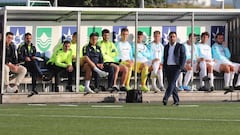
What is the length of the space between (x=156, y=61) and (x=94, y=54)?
7.55 ft

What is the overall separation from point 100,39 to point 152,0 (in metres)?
38.7

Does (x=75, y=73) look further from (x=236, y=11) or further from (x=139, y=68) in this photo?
(x=236, y=11)

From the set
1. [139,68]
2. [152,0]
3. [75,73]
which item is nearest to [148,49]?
[139,68]

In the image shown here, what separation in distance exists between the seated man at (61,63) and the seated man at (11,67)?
1175mm

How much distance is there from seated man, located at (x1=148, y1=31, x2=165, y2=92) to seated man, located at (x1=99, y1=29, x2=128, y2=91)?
42.2 inches

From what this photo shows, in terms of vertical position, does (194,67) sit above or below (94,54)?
below

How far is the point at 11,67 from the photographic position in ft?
89.4

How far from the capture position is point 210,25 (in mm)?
31172

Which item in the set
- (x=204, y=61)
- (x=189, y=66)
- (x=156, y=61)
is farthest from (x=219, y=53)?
(x=156, y=61)

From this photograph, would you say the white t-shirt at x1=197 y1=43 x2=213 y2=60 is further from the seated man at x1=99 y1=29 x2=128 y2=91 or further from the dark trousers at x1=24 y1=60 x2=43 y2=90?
the dark trousers at x1=24 y1=60 x2=43 y2=90

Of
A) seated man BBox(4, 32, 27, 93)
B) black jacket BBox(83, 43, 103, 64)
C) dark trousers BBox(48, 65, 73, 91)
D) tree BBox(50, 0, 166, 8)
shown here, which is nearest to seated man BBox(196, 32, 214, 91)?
black jacket BBox(83, 43, 103, 64)

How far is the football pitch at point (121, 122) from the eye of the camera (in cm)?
1485

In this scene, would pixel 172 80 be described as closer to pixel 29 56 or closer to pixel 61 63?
pixel 61 63

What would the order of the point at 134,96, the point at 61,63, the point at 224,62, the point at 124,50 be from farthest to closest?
the point at 224,62
the point at 124,50
the point at 61,63
the point at 134,96
